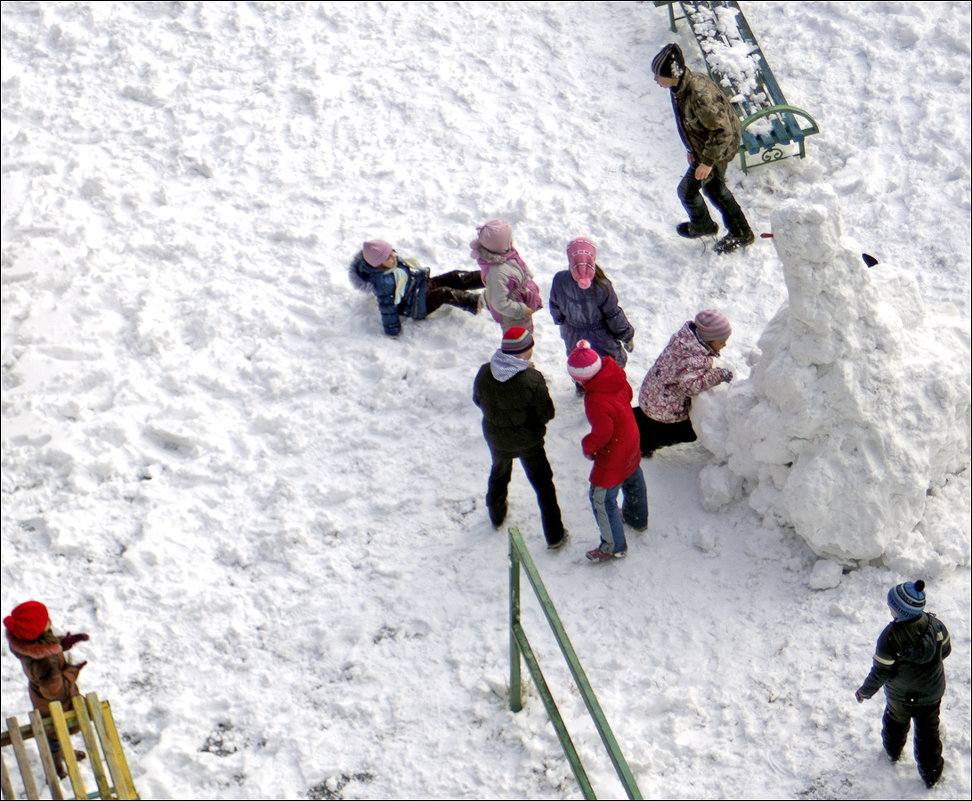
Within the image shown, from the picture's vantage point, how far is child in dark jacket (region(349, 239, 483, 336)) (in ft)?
23.6

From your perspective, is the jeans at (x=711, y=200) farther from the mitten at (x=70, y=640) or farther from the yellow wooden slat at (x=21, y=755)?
the yellow wooden slat at (x=21, y=755)

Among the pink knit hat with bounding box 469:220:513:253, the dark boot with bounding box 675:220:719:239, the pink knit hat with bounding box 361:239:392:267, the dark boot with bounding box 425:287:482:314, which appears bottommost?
the dark boot with bounding box 425:287:482:314

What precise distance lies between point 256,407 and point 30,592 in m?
1.68

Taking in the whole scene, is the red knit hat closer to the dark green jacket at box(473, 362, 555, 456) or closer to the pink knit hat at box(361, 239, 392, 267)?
the dark green jacket at box(473, 362, 555, 456)

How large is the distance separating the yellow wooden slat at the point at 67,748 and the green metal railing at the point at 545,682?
1965 millimetres

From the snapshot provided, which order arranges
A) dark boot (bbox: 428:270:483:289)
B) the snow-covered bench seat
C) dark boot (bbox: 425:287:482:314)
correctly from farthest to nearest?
the snow-covered bench seat → dark boot (bbox: 428:270:483:289) → dark boot (bbox: 425:287:482:314)

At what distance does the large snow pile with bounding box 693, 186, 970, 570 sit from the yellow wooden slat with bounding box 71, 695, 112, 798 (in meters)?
3.47

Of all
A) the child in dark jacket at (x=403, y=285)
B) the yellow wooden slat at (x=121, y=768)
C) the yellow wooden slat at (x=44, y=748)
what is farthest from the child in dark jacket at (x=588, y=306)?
the yellow wooden slat at (x=44, y=748)

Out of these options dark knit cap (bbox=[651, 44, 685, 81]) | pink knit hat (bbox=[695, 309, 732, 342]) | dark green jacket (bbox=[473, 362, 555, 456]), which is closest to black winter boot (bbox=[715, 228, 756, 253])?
dark knit cap (bbox=[651, 44, 685, 81])

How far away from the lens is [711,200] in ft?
25.1

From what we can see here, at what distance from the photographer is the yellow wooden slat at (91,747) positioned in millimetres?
4820

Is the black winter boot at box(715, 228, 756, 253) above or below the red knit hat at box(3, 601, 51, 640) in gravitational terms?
above

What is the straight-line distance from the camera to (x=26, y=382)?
7.21m

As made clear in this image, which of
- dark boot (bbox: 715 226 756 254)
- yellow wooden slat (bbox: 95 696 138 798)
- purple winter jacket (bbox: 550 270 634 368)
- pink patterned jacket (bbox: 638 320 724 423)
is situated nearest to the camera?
yellow wooden slat (bbox: 95 696 138 798)
